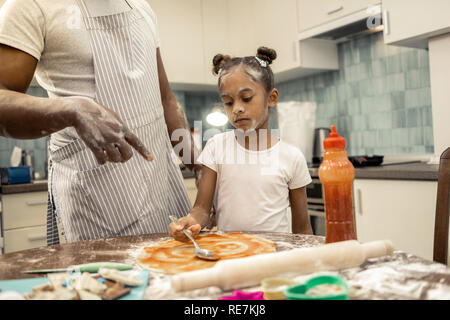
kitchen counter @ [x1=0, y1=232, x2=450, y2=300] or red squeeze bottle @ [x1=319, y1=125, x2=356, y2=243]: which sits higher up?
red squeeze bottle @ [x1=319, y1=125, x2=356, y2=243]

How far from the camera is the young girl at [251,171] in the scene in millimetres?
1181

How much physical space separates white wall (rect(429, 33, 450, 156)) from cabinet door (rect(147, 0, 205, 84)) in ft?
5.45

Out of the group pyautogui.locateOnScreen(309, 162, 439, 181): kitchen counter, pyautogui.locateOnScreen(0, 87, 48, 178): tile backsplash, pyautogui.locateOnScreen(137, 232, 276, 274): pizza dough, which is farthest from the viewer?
pyautogui.locateOnScreen(0, 87, 48, 178): tile backsplash

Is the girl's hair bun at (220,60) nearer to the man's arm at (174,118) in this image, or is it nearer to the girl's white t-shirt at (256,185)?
the man's arm at (174,118)

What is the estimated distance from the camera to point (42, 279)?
0.65 metres

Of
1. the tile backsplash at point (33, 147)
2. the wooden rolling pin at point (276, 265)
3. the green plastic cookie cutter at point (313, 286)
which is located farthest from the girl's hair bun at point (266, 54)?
the tile backsplash at point (33, 147)

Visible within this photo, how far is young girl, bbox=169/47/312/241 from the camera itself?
1.18 meters

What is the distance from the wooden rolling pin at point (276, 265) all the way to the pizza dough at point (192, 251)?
0.47 feet

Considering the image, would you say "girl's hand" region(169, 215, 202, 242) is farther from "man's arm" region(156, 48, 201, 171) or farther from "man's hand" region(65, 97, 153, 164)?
"man's arm" region(156, 48, 201, 171)

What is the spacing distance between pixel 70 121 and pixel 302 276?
0.53 m

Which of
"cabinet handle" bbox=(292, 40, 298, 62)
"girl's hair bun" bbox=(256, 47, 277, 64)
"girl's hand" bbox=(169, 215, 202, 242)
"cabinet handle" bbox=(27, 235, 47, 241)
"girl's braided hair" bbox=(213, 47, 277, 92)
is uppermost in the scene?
"cabinet handle" bbox=(292, 40, 298, 62)

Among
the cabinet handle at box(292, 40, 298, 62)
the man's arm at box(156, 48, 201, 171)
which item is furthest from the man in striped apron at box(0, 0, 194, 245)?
the cabinet handle at box(292, 40, 298, 62)
